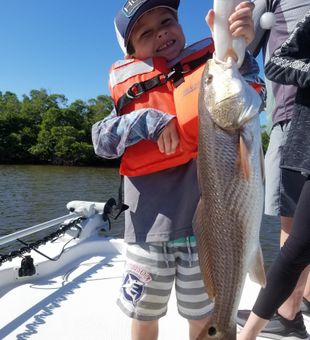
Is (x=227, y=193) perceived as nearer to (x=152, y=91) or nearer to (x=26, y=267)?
(x=152, y=91)

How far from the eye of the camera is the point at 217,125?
1.52 m

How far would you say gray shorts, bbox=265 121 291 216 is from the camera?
8.57 feet

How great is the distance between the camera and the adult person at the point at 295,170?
2.13 m

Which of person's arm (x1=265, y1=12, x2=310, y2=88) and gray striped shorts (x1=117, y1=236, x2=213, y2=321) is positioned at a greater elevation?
person's arm (x1=265, y1=12, x2=310, y2=88)

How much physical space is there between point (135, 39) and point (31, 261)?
7.94 ft

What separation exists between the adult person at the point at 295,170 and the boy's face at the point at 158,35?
0.59 m

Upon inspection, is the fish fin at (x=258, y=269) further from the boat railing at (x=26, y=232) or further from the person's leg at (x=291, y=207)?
the boat railing at (x=26, y=232)

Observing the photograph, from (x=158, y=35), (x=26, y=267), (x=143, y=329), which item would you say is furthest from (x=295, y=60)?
(x=26, y=267)

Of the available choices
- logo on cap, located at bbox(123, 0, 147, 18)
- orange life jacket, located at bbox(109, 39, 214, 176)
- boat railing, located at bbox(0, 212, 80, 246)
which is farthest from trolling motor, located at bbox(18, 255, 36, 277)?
logo on cap, located at bbox(123, 0, 147, 18)

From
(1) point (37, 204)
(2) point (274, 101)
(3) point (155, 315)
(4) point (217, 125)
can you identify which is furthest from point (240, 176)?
(1) point (37, 204)

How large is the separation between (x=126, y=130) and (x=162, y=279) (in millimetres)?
766

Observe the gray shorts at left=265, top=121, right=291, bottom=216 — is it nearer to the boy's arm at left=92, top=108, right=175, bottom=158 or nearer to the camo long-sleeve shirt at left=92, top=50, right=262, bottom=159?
the camo long-sleeve shirt at left=92, top=50, right=262, bottom=159

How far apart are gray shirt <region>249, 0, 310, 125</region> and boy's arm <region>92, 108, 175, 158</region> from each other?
1140 millimetres

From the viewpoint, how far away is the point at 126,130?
6.07ft
